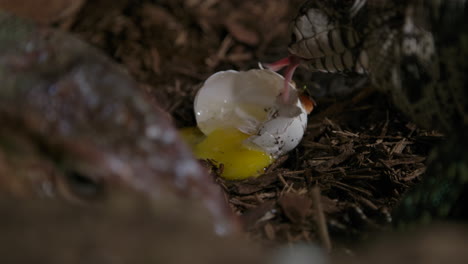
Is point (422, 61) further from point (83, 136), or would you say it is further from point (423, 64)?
point (83, 136)

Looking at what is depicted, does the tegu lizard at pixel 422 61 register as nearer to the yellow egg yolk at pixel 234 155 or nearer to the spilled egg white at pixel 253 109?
the spilled egg white at pixel 253 109

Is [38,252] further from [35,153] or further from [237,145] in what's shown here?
[237,145]

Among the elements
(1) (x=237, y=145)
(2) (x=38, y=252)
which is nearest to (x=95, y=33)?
(1) (x=237, y=145)

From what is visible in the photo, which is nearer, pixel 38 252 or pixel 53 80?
pixel 38 252

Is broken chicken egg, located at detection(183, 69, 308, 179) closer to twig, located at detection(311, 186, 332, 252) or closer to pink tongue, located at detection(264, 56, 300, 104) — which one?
pink tongue, located at detection(264, 56, 300, 104)

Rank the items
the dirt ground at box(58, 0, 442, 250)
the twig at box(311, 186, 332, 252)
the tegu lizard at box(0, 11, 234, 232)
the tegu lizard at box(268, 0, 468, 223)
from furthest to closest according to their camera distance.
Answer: the dirt ground at box(58, 0, 442, 250), the twig at box(311, 186, 332, 252), the tegu lizard at box(268, 0, 468, 223), the tegu lizard at box(0, 11, 234, 232)

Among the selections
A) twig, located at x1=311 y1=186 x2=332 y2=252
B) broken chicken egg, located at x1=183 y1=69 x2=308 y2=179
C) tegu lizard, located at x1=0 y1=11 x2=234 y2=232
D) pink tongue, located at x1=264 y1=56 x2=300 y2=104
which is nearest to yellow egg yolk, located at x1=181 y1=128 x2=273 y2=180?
broken chicken egg, located at x1=183 y1=69 x2=308 y2=179

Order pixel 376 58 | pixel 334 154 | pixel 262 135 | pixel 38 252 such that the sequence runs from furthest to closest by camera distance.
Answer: pixel 334 154, pixel 262 135, pixel 376 58, pixel 38 252
